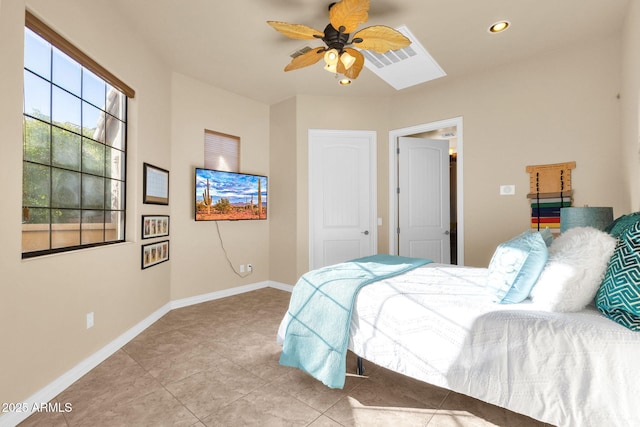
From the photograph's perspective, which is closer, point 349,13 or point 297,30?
point 349,13

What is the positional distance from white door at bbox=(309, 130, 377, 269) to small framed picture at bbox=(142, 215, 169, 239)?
194cm

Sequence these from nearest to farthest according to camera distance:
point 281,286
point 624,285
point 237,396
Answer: point 624,285
point 237,396
point 281,286

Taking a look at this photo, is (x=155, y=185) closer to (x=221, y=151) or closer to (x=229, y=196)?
(x=229, y=196)

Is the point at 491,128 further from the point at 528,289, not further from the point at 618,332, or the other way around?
the point at 618,332

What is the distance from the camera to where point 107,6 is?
2.49 m

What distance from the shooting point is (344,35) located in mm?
2426

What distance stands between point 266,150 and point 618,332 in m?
4.34

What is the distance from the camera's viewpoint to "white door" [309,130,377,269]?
4410 millimetres

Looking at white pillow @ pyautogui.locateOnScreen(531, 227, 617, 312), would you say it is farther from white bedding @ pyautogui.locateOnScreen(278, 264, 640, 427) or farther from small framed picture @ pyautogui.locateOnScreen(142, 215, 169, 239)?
small framed picture @ pyautogui.locateOnScreen(142, 215, 169, 239)

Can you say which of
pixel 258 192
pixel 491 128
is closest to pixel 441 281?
pixel 491 128

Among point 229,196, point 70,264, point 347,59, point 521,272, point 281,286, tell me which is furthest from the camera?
point 281,286

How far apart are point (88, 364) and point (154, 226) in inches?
55.7

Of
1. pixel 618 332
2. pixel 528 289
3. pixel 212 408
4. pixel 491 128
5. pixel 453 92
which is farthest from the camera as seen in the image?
pixel 453 92

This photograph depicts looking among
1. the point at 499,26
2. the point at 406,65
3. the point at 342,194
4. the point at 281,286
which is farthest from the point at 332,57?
the point at 281,286
